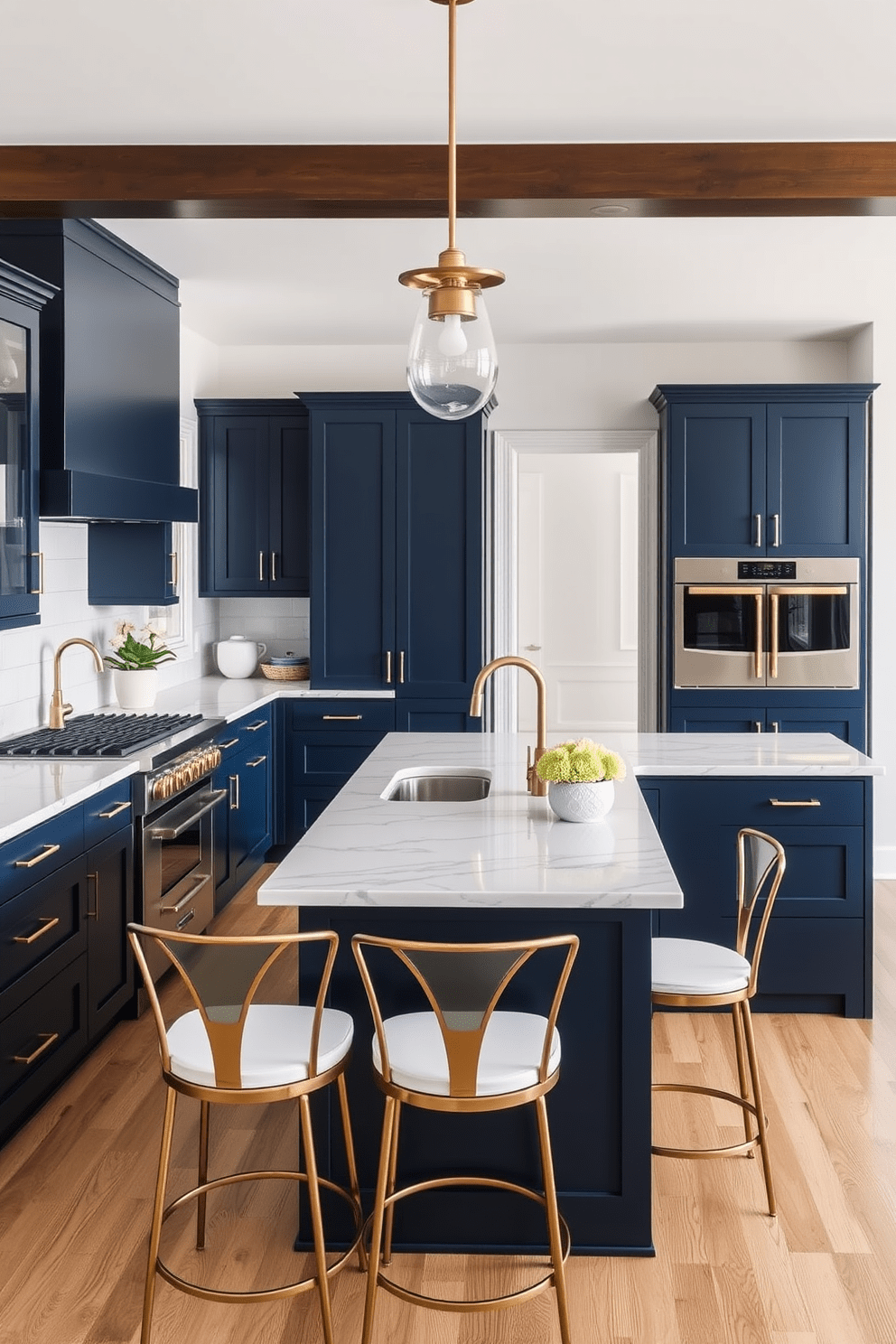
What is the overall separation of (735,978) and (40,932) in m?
1.76

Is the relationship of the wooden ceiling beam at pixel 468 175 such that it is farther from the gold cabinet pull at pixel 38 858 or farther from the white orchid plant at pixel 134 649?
the white orchid plant at pixel 134 649

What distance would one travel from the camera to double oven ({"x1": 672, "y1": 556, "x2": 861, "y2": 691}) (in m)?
5.99

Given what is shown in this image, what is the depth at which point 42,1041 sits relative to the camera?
324 centimetres

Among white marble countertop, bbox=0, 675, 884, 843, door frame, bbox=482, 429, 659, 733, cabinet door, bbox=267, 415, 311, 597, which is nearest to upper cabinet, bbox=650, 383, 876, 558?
door frame, bbox=482, 429, 659, 733

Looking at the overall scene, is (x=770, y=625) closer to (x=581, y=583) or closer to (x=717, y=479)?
(x=717, y=479)

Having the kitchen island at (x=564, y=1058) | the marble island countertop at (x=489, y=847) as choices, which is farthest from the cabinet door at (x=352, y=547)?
the kitchen island at (x=564, y=1058)

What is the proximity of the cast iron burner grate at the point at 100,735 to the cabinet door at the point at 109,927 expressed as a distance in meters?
0.29

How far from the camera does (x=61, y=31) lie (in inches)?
108

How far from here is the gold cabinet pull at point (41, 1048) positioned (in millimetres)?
3094

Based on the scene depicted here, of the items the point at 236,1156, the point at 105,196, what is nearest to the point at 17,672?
the point at 105,196

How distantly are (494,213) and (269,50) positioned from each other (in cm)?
89

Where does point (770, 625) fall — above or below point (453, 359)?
below

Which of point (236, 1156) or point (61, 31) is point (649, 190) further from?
point (236, 1156)

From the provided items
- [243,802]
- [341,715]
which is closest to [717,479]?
[341,715]
